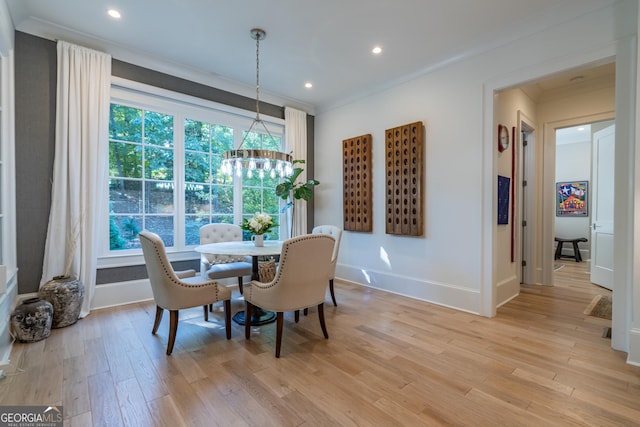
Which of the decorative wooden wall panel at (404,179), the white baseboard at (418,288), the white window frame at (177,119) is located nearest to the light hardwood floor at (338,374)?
the white baseboard at (418,288)

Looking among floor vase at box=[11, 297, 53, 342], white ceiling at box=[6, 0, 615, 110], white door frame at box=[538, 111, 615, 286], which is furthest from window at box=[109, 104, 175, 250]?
white door frame at box=[538, 111, 615, 286]

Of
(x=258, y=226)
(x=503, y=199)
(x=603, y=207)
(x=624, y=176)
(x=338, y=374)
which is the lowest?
(x=338, y=374)

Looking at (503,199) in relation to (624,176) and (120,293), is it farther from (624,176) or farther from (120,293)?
(120,293)

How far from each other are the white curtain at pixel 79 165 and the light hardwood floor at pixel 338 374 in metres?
0.65

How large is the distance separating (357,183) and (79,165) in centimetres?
356

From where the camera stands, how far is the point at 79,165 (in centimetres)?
304

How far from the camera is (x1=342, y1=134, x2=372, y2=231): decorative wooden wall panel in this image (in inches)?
172

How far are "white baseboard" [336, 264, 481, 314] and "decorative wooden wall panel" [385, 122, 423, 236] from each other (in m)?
0.68

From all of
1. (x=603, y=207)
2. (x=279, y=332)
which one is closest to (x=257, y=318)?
(x=279, y=332)

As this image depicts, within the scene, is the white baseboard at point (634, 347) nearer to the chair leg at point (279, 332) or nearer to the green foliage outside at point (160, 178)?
the chair leg at point (279, 332)

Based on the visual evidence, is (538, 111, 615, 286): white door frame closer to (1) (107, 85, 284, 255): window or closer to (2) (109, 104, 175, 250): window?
(1) (107, 85, 284, 255): window

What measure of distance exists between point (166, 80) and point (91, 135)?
1193 mm

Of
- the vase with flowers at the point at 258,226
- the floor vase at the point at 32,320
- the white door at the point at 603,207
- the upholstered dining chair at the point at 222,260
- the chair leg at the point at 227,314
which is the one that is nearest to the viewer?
the floor vase at the point at 32,320

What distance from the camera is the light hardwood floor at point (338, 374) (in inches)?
63.3
